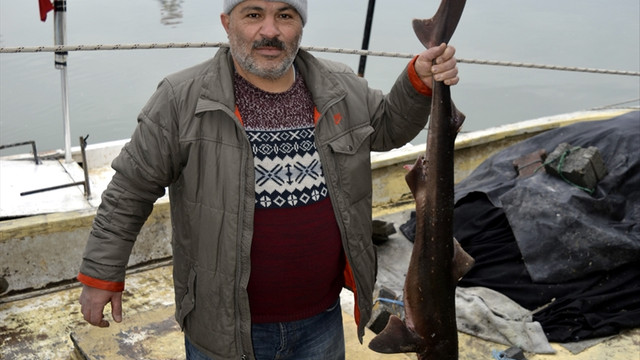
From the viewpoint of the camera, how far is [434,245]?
2244mm

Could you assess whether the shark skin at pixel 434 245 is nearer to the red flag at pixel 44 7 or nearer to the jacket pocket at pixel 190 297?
the jacket pocket at pixel 190 297

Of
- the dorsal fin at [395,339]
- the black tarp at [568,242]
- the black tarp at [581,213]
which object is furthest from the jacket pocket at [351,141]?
the black tarp at [581,213]

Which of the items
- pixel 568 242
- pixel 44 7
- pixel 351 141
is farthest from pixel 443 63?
pixel 44 7

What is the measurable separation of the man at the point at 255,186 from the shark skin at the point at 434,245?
11cm

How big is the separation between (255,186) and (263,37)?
19.2 inches

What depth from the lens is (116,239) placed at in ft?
7.47

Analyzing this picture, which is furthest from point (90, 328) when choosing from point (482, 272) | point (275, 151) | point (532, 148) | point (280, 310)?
point (532, 148)

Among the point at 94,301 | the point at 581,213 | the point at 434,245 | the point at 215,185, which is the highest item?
the point at 215,185

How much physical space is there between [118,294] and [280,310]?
57cm

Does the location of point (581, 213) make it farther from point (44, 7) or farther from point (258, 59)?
point (44, 7)

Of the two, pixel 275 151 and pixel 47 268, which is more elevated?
pixel 275 151

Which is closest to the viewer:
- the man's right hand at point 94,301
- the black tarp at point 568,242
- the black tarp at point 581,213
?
the man's right hand at point 94,301

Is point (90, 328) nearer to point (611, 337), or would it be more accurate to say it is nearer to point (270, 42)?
point (270, 42)

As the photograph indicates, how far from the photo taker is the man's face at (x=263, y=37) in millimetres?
2215
